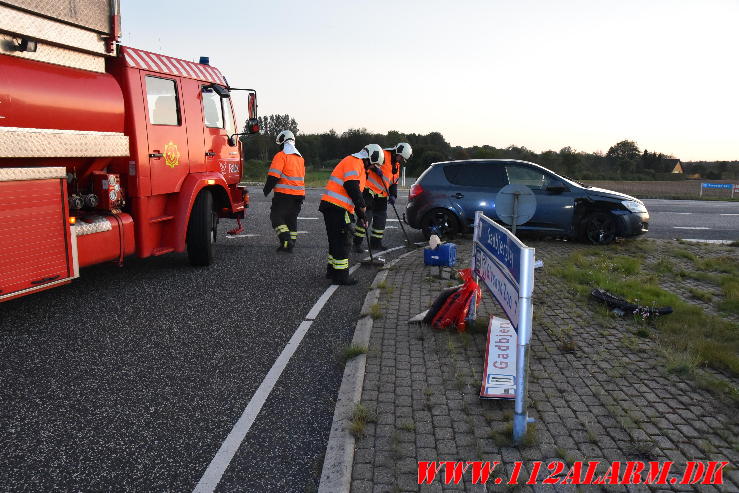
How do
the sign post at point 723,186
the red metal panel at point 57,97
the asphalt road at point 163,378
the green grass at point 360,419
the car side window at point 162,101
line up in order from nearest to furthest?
the asphalt road at point 163,378, the green grass at point 360,419, the red metal panel at point 57,97, the car side window at point 162,101, the sign post at point 723,186

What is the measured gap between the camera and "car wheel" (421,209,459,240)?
10758 millimetres

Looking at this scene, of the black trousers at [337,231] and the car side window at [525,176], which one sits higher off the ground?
the car side window at [525,176]

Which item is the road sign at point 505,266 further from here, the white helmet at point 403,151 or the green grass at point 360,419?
the white helmet at point 403,151

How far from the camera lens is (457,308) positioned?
210 inches

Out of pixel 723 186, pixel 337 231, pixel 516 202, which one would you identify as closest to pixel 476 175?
pixel 337 231

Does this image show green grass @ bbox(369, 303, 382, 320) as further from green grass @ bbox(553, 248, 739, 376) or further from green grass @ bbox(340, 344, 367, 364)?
green grass @ bbox(553, 248, 739, 376)

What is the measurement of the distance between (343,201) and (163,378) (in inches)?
137

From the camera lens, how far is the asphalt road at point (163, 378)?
3.19 metres

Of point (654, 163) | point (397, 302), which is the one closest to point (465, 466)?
point (397, 302)

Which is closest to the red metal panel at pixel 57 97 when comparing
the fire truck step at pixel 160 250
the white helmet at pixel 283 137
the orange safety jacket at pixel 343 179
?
the fire truck step at pixel 160 250

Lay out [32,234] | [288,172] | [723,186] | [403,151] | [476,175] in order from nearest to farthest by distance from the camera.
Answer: [32,234]
[288,172]
[403,151]
[476,175]
[723,186]

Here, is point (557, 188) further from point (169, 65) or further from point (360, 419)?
point (360, 419)

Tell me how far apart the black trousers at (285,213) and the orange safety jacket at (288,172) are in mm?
103

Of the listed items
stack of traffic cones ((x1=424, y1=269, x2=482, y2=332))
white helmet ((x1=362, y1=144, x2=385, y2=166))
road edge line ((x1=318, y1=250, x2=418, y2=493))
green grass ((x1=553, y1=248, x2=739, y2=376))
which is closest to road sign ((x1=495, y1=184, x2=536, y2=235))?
stack of traffic cones ((x1=424, y1=269, x2=482, y2=332))
